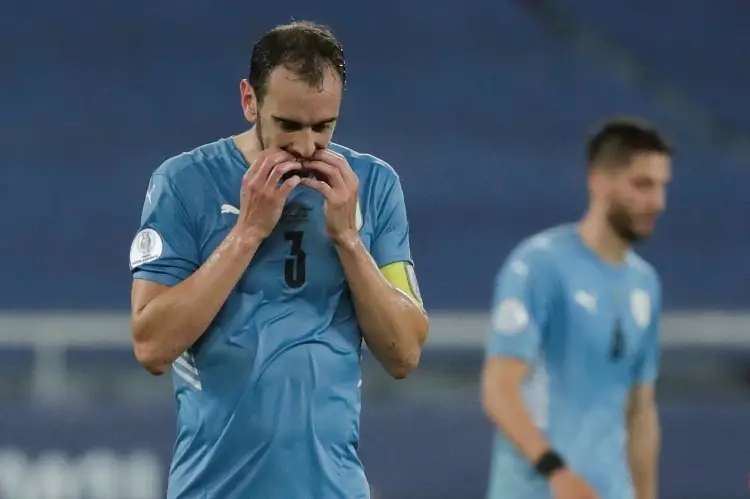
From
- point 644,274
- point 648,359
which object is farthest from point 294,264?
point 644,274

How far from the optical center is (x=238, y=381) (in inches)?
88.4

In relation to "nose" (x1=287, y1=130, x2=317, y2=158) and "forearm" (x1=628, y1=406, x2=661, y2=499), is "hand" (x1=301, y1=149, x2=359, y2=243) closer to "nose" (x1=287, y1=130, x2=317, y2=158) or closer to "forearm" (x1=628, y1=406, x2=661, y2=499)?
"nose" (x1=287, y1=130, x2=317, y2=158)

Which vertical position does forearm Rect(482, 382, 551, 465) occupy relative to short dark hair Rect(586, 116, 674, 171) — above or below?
below

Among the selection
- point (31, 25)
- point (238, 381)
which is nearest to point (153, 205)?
point (238, 381)

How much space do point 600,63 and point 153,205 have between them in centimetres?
758

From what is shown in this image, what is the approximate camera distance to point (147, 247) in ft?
7.47

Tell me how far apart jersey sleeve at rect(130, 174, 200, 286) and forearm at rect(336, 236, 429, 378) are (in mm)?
253

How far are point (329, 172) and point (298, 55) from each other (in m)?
0.19

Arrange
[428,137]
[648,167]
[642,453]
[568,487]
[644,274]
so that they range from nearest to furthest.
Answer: [568,487] < [642,453] < [644,274] < [648,167] < [428,137]

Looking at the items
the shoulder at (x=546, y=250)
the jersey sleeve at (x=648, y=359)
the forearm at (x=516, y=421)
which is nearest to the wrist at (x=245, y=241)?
the forearm at (x=516, y=421)

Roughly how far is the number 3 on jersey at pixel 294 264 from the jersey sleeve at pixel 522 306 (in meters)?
1.69

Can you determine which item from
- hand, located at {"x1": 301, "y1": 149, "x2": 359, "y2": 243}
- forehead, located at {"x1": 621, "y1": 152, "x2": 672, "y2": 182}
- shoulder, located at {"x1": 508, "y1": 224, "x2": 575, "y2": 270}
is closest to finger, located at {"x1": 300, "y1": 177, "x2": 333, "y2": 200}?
hand, located at {"x1": 301, "y1": 149, "x2": 359, "y2": 243}

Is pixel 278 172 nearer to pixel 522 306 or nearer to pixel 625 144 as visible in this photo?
pixel 522 306

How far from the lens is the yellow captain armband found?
2.40m
